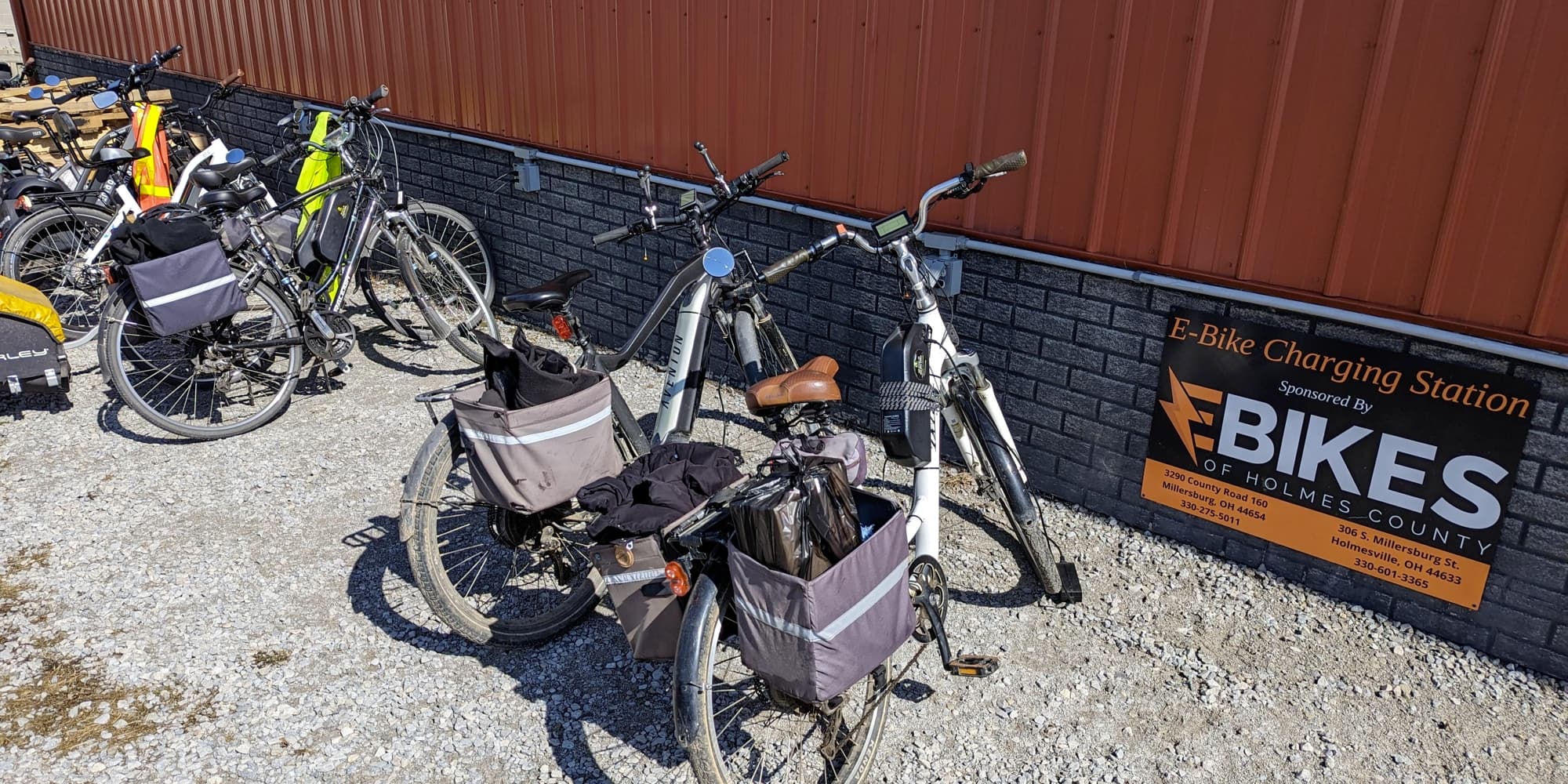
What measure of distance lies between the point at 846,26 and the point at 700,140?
115cm

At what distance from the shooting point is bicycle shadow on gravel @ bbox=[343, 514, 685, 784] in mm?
3051

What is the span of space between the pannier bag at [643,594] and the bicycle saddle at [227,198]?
3663 millimetres

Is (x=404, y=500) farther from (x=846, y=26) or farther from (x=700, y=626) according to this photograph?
(x=846, y=26)

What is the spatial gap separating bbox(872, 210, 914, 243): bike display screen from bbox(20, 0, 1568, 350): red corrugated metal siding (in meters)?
0.85

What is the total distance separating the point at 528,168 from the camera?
637cm

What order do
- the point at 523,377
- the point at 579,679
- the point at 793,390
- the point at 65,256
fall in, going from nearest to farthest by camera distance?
the point at 793,390 → the point at 523,377 → the point at 579,679 → the point at 65,256

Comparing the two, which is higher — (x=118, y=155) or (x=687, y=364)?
(x=118, y=155)

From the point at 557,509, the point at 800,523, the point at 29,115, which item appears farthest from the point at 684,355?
the point at 29,115

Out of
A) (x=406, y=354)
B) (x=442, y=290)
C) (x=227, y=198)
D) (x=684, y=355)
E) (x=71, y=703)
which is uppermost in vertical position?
(x=227, y=198)

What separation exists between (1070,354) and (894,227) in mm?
1144

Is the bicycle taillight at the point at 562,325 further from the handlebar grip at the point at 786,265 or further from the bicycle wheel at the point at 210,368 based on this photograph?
the bicycle wheel at the point at 210,368

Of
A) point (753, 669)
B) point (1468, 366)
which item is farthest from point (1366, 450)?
point (753, 669)

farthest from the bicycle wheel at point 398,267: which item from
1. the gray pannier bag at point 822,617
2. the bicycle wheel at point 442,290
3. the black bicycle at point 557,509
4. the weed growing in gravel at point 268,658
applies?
the gray pannier bag at point 822,617

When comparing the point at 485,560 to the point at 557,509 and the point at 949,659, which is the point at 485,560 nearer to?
the point at 557,509
